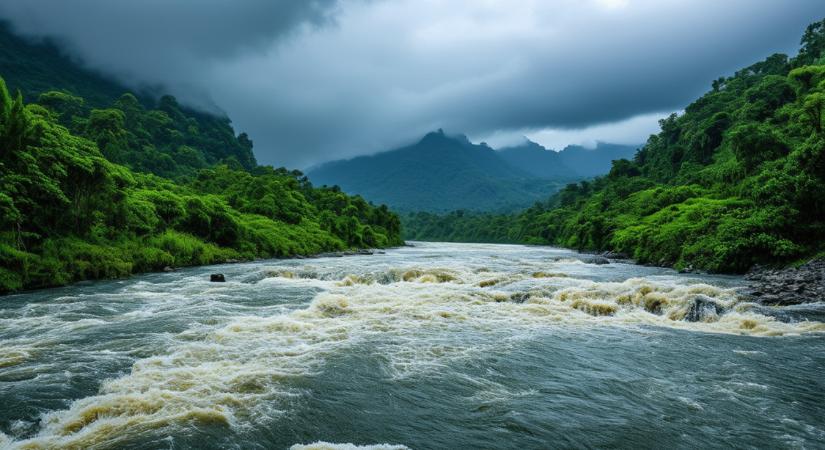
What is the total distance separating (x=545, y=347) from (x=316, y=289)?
13.6 metres

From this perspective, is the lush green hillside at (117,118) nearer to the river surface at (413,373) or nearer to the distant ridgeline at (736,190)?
the river surface at (413,373)

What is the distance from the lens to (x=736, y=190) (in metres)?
42.4

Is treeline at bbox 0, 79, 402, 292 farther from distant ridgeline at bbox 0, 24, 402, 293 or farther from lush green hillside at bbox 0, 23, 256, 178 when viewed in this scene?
lush green hillside at bbox 0, 23, 256, 178

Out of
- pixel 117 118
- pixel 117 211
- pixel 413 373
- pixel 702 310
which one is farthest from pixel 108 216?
pixel 117 118

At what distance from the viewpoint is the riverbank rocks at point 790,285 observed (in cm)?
1664

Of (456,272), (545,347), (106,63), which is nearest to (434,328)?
(545,347)

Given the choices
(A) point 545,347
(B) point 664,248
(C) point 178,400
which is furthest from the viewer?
(B) point 664,248

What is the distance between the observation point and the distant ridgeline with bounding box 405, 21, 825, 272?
2606 centimetres

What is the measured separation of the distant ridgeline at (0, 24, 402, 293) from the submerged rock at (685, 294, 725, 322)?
27722 millimetres

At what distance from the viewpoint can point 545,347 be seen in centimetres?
1195

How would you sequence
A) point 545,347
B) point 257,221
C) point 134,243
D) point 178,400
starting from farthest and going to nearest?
point 257,221, point 134,243, point 545,347, point 178,400

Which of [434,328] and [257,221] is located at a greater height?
[257,221]

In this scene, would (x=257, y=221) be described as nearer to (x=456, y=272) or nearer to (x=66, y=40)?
(x=456, y=272)

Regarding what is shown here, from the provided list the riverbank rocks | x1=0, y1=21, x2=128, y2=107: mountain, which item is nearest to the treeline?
the riverbank rocks
